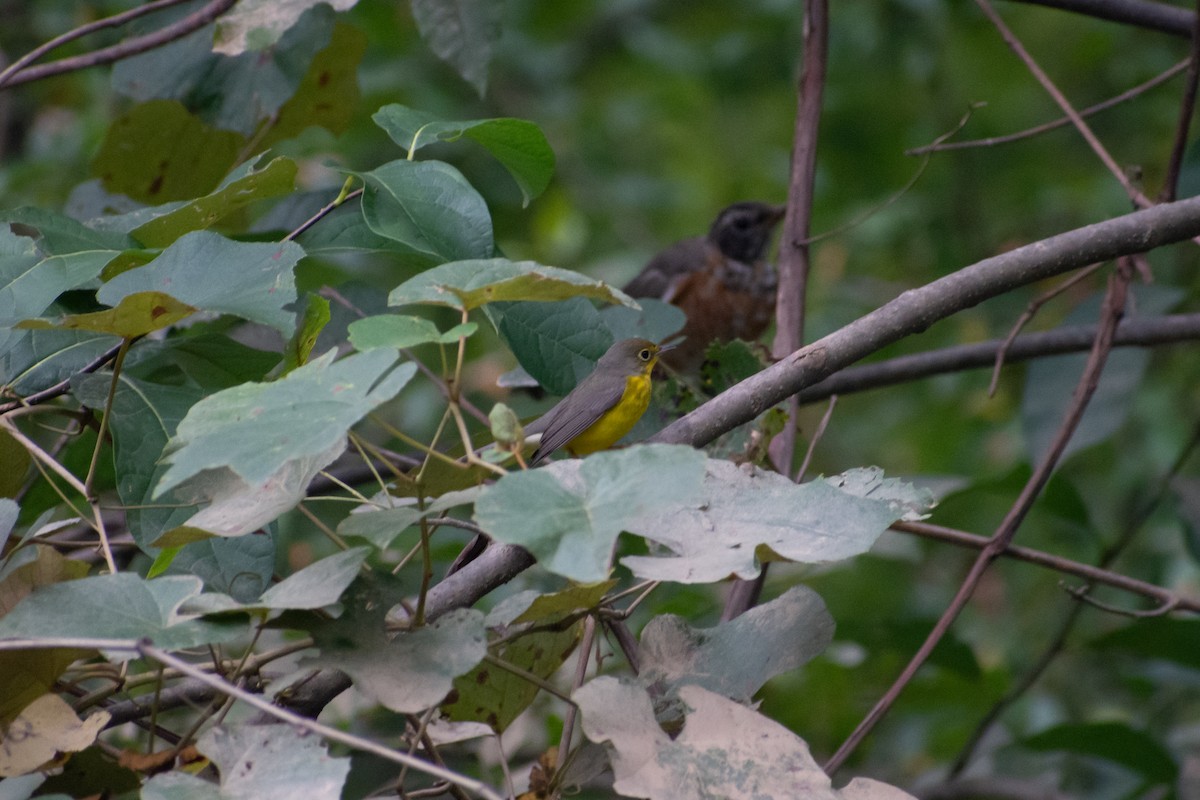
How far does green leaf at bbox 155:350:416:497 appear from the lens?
1239 millimetres

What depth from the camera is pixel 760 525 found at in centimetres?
151

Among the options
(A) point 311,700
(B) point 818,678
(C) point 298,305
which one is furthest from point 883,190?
(A) point 311,700

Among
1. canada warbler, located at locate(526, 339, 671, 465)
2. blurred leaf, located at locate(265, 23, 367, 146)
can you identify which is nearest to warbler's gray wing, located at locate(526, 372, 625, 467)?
canada warbler, located at locate(526, 339, 671, 465)

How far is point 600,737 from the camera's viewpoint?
1.39 meters

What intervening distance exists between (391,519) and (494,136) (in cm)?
88

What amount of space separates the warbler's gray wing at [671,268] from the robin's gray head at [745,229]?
0.40 ft

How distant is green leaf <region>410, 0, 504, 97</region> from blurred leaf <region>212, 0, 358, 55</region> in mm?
609

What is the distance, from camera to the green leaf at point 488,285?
1.51 m

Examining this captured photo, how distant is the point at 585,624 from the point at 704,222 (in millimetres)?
8031

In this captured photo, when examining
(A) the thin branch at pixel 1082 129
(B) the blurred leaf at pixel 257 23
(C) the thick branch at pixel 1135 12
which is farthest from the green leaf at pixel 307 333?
(C) the thick branch at pixel 1135 12

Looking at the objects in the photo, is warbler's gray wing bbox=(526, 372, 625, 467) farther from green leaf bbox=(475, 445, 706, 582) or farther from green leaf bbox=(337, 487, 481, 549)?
green leaf bbox=(475, 445, 706, 582)

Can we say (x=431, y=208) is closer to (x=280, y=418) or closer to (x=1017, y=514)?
(x=280, y=418)

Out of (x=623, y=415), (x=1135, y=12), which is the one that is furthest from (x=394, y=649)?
(x=1135, y=12)

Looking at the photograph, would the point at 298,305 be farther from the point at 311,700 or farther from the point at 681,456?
the point at 681,456
